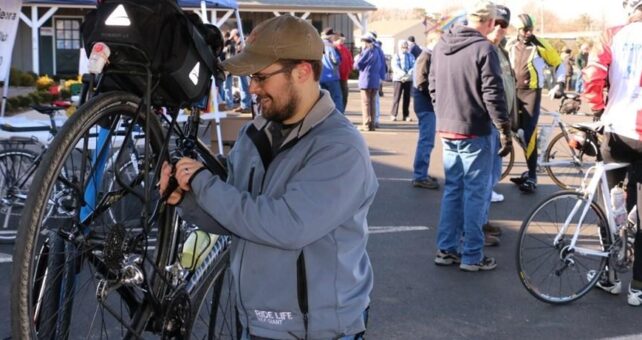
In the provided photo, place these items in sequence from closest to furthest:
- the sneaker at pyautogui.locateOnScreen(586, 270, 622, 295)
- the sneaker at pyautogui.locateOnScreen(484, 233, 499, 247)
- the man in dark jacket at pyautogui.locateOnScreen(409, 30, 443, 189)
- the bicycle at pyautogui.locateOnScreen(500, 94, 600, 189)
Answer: the sneaker at pyautogui.locateOnScreen(586, 270, 622, 295) < the sneaker at pyautogui.locateOnScreen(484, 233, 499, 247) < the bicycle at pyautogui.locateOnScreen(500, 94, 600, 189) < the man in dark jacket at pyautogui.locateOnScreen(409, 30, 443, 189)

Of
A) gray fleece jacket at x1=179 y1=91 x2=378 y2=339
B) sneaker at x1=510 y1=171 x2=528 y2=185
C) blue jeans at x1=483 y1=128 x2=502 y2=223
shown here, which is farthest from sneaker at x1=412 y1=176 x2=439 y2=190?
gray fleece jacket at x1=179 y1=91 x2=378 y2=339

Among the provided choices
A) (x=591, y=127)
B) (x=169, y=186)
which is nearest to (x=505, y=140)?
(x=591, y=127)

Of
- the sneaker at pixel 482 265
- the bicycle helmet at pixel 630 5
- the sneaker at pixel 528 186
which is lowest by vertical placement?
the sneaker at pixel 482 265

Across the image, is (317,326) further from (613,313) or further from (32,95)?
(32,95)

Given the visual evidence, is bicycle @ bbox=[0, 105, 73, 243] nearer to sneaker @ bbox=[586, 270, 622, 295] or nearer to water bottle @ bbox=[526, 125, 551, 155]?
sneaker @ bbox=[586, 270, 622, 295]

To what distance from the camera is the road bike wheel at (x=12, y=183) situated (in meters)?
6.53

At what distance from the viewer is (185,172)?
8.14 feet

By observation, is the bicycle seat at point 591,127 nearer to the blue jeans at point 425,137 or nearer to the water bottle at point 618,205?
the water bottle at point 618,205

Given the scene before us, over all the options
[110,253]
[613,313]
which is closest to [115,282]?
[110,253]

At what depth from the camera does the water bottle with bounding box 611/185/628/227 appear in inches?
208

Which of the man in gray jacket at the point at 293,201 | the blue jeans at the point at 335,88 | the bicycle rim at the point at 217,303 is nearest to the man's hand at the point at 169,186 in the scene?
the man in gray jacket at the point at 293,201

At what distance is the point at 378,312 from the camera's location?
17.0 ft

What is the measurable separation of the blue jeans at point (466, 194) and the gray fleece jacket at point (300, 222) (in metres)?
3.33

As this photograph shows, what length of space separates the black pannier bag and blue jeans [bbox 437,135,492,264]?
11.2ft
